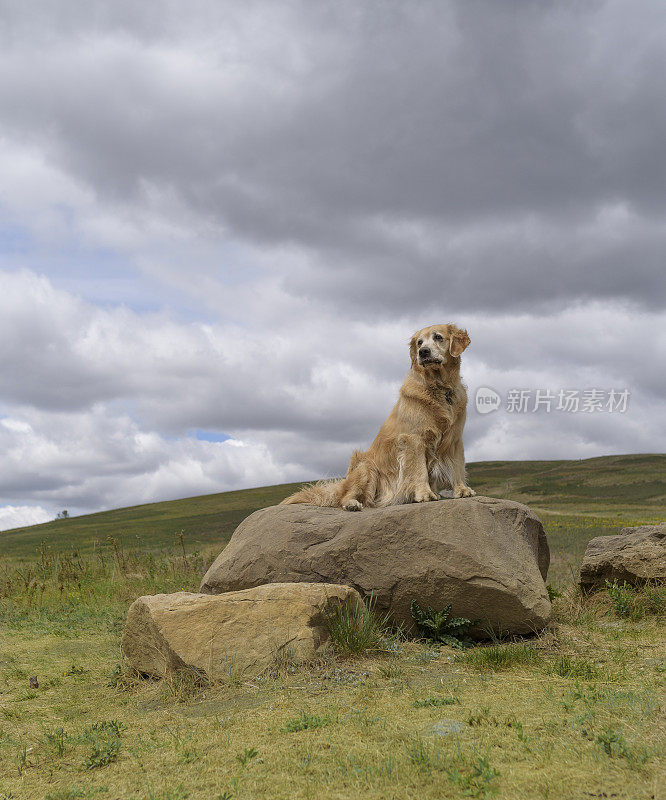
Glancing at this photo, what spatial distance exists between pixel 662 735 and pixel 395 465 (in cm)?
459

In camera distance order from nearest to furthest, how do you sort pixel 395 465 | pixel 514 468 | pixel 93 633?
pixel 395 465 < pixel 93 633 < pixel 514 468

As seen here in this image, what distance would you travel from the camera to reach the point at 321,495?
9195 mm

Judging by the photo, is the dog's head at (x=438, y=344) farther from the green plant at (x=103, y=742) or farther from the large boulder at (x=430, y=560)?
the green plant at (x=103, y=742)

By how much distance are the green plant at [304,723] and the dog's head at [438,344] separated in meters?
4.47

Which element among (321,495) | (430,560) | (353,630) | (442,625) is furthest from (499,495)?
(353,630)

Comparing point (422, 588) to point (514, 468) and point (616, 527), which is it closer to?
point (616, 527)

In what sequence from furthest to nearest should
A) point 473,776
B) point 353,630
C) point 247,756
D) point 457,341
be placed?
→ 1. point 457,341
2. point 353,630
3. point 247,756
4. point 473,776

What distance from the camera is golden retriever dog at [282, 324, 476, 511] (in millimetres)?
7961

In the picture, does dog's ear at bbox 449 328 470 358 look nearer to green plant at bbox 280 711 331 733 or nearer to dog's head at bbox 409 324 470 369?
dog's head at bbox 409 324 470 369

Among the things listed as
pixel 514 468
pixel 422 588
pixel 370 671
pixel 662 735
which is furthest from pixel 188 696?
pixel 514 468

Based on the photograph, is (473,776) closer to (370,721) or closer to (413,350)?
(370,721)

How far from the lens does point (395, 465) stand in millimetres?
8242

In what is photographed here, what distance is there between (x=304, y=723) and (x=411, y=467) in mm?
3928

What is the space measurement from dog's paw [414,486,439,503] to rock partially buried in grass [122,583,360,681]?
1700mm
